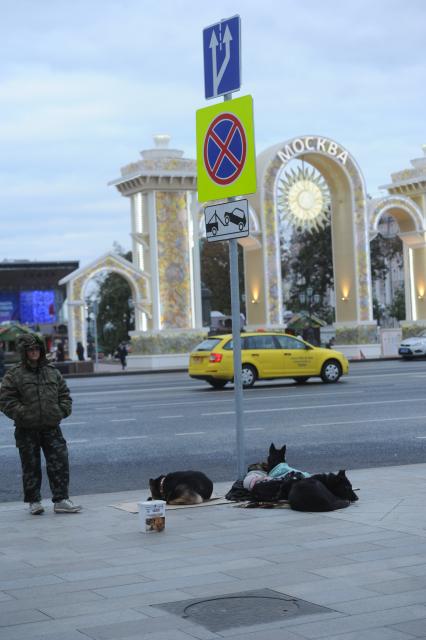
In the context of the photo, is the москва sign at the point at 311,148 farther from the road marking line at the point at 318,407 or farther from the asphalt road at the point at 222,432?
the road marking line at the point at 318,407

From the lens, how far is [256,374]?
27359mm

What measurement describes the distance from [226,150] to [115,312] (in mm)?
69867

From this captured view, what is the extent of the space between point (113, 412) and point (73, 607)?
14553 millimetres

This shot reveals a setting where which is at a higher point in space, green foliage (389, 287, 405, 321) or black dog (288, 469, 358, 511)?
green foliage (389, 287, 405, 321)

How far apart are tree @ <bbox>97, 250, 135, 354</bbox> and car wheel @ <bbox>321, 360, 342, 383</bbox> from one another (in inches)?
1965

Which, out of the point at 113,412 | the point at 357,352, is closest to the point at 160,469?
the point at 113,412

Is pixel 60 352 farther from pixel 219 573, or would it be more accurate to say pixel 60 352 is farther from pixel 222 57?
pixel 219 573

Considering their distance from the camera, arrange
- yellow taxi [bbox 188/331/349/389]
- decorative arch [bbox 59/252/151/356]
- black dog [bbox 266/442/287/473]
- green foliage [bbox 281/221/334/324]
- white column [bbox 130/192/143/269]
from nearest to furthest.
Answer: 1. black dog [bbox 266/442/287/473]
2. yellow taxi [bbox 188/331/349/389]
3. decorative arch [bbox 59/252/151/356]
4. white column [bbox 130/192/143/269]
5. green foliage [bbox 281/221/334/324]

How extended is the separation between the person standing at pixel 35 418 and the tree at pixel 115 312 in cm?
6786

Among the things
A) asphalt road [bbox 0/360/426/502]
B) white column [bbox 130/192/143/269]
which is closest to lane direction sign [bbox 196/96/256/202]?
asphalt road [bbox 0/360/426/502]

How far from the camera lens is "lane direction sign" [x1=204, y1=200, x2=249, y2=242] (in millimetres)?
9453

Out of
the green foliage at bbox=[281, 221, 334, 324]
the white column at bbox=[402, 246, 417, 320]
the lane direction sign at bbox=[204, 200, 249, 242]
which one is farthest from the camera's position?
the green foliage at bbox=[281, 221, 334, 324]

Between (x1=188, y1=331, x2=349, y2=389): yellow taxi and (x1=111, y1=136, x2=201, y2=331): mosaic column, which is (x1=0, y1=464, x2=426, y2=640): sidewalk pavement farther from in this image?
(x1=111, y1=136, x2=201, y2=331): mosaic column

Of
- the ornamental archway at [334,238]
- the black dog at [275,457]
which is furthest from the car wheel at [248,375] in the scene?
the black dog at [275,457]
